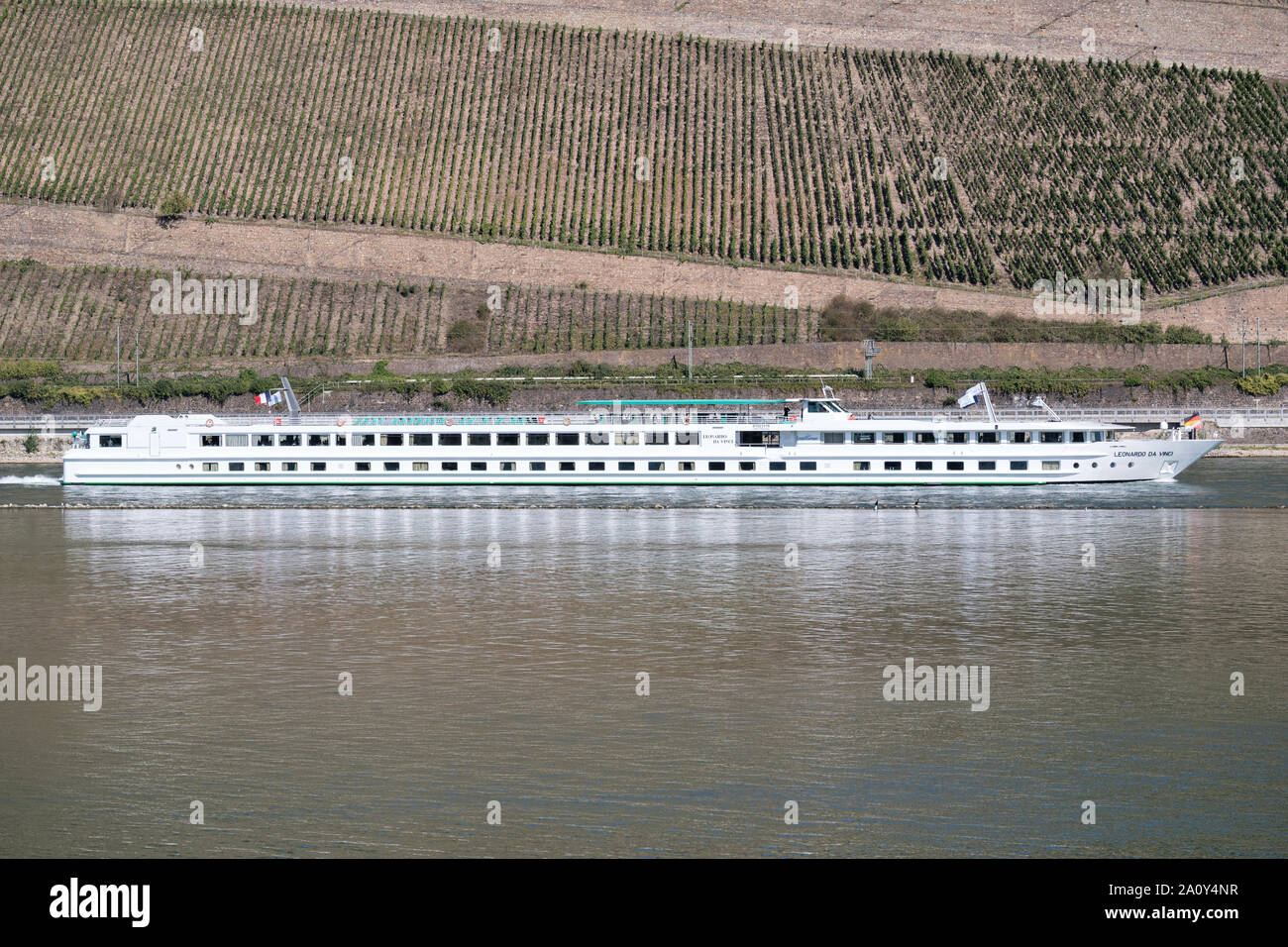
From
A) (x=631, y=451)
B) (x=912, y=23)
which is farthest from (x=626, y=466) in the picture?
(x=912, y=23)

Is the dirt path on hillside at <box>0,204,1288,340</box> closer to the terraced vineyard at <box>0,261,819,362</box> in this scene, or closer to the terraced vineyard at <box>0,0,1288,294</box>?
the terraced vineyard at <box>0,261,819,362</box>

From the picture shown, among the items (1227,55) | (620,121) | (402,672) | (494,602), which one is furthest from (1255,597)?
(1227,55)

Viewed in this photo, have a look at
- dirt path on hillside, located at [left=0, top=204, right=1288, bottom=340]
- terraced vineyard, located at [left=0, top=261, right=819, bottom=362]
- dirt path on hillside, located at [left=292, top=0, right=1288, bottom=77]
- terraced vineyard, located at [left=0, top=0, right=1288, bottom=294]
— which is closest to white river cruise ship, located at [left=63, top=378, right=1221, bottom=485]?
terraced vineyard, located at [left=0, top=261, right=819, bottom=362]

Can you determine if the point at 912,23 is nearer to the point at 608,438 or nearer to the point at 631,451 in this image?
the point at 608,438

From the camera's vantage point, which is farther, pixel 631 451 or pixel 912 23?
pixel 912 23

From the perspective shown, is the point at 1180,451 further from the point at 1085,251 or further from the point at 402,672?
the point at 1085,251
